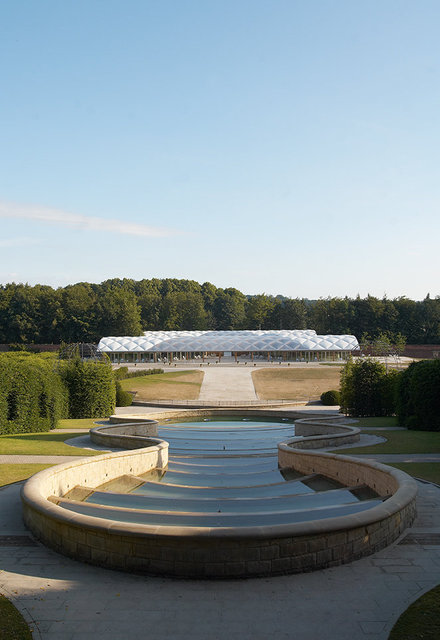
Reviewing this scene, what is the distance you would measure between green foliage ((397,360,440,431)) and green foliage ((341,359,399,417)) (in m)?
5.80

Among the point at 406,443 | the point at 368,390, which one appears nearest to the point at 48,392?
the point at 406,443

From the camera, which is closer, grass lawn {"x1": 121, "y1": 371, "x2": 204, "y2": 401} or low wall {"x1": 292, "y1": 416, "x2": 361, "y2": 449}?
low wall {"x1": 292, "y1": 416, "x2": 361, "y2": 449}

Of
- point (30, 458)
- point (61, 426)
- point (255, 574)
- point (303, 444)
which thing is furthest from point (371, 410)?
point (255, 574)

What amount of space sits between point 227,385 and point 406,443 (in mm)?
33825

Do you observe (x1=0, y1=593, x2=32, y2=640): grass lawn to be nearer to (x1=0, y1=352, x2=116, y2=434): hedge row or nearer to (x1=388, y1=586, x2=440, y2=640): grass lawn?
(x1=388, y1=586, x2=440, y2=640): grass lawn

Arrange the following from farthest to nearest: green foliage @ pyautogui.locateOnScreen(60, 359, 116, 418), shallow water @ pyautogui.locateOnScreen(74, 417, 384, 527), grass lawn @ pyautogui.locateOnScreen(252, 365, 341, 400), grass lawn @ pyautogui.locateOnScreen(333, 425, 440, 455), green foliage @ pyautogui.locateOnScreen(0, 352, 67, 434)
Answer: grass lawn @ pyautogui.locateOnScreen(252, 365, 341, 400)
green foliage @ pyautogui.locateOnScreen(60, 359, 116, 418)
green foliage @ pyautogui.locateOnScreen(0, 352, 67, 434)
grass lawn @ pyautogui.locateOnScreen(333, 425, 440, 455)
shallow water @ pyautogui.locateOnScreen(74, 417, 384, 527)

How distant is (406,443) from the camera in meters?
21.3

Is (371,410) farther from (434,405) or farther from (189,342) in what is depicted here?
(189,342)

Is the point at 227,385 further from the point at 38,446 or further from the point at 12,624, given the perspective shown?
the point at 12,624

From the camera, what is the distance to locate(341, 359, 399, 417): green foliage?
109ft

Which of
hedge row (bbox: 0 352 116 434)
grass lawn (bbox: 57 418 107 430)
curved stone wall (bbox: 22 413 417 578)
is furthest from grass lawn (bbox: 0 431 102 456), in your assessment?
curved stone wall (bbox: 22 413 417 578)

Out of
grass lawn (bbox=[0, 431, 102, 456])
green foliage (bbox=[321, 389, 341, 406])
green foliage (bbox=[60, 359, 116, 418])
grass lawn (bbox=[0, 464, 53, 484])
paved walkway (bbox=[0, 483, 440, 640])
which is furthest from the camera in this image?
green foliage (bbox=[321, 389, 341, 406])

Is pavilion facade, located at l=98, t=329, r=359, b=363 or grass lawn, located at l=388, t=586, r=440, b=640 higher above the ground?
pavilion facade, located at l=98, t=329, r=359, b=363

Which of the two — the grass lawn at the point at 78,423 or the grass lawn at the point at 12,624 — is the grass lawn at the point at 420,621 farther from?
the grass lawn at the point at 78,423
